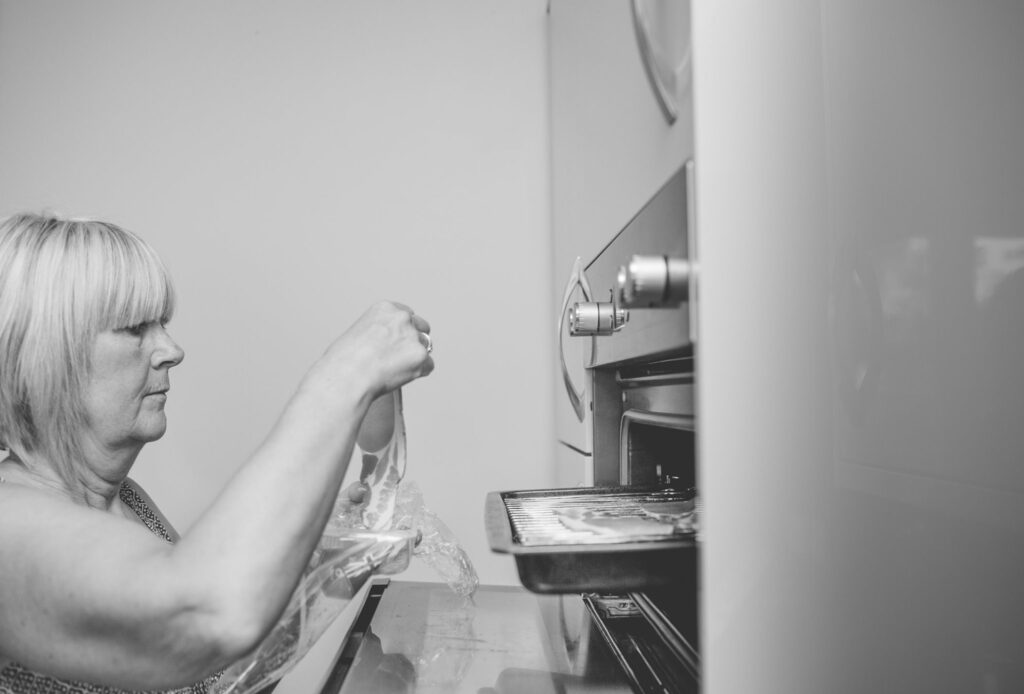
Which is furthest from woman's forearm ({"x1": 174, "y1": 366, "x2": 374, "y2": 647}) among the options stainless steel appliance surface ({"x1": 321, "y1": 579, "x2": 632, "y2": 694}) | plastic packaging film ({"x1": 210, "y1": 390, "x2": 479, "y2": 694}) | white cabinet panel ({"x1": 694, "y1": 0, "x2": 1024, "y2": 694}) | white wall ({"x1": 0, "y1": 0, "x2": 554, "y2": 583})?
white wall ({"x1": 0, "y1": 0, "x2": 554, "y2": 583})

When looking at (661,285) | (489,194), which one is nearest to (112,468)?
(661,285)

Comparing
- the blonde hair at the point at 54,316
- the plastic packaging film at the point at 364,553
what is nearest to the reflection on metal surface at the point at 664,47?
the plastic packaging film at the point at 364,553

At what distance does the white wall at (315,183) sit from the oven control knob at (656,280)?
4.22 feet

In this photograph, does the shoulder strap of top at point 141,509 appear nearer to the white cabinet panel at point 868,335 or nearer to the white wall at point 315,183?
the white wall at point 315,183

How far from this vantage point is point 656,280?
1.90 ft

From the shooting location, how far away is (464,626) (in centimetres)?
103

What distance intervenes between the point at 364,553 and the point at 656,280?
20.0 inches

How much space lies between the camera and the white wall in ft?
6.14

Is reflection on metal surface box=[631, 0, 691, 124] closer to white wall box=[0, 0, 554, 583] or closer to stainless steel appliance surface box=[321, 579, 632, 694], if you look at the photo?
stainless steel appliance surface box=[321, 579, 632, 694]

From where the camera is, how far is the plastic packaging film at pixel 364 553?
2.72 feet

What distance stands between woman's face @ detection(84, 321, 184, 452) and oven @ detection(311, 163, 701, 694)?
1.33 ft

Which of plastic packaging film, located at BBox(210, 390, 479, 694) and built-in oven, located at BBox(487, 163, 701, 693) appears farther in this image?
plastic packaging film, located at BBox(210, 390, 479, 694)

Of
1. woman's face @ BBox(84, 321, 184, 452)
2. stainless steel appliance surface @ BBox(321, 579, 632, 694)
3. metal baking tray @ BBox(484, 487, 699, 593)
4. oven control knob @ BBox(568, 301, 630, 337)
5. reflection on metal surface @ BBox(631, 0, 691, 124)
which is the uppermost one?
reflection on metal surface @ BBox(631, 0, 691, 124)

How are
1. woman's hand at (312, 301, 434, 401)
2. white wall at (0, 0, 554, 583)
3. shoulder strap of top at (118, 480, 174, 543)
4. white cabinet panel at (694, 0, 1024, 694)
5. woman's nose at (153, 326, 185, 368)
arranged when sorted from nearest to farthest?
white cabinet panel at (694, 0, 1024, 694) < woman's hand at (312, 301, 434, 401) < woman's nose at (153, 326, 185, 368) < shoulder strap of top at (118, 480, 174, 543) < white wall at (0, 0, 554, 583)
